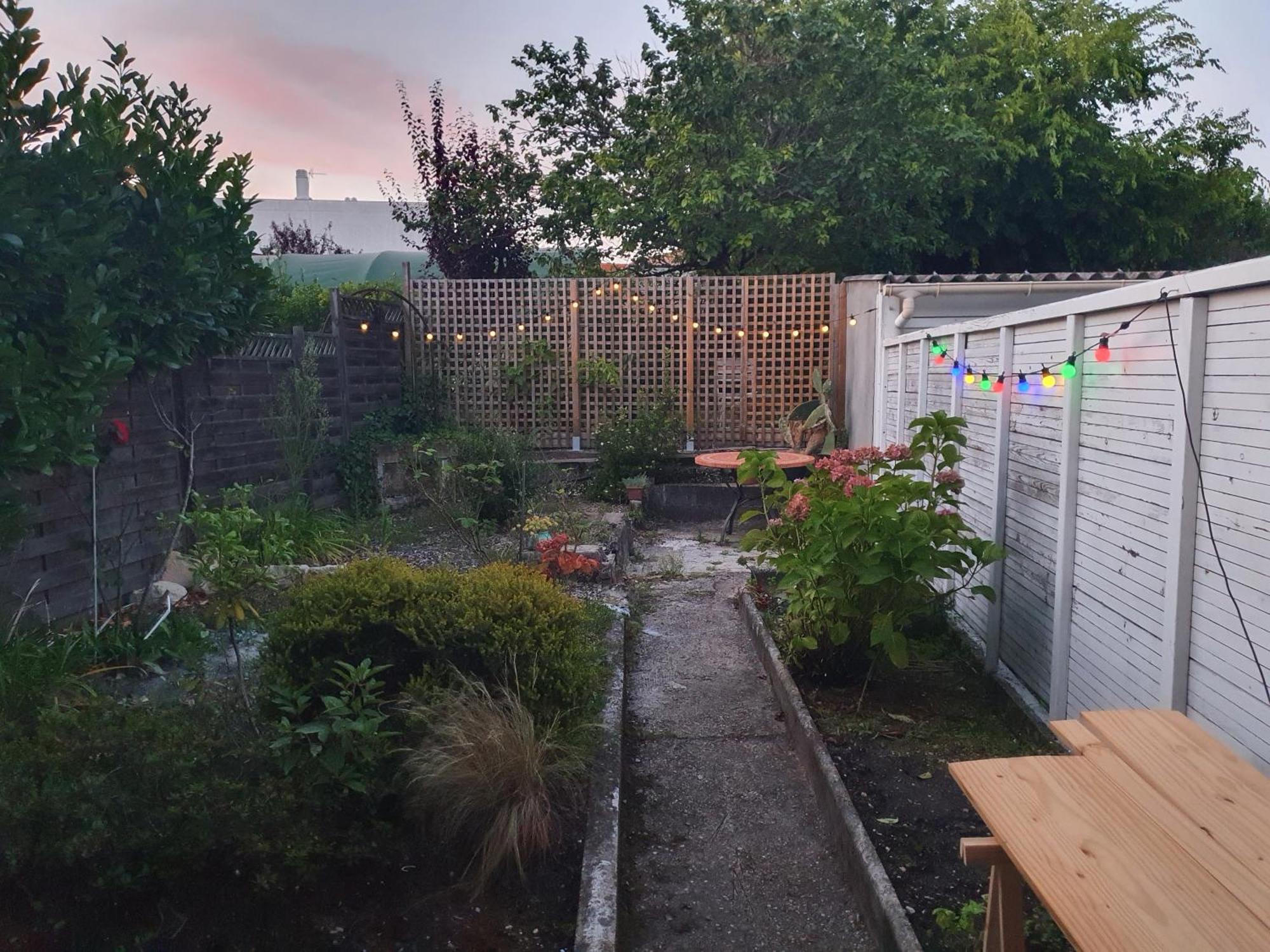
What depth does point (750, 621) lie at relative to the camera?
18.5 ft

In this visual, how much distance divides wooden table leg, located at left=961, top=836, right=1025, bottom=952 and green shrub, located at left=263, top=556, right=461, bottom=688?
6.16ft

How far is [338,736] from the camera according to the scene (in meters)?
2.67

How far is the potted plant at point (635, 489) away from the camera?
900 cm

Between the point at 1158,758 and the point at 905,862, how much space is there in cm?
116

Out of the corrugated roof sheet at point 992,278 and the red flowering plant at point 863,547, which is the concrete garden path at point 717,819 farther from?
the corrugated roof sheet at point 992,278

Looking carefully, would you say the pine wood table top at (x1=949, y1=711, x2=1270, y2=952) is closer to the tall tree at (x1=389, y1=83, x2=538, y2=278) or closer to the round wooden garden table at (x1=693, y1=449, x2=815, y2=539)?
the round wooden garden table at (x1=693, y1=449, x2=815, y2=539)

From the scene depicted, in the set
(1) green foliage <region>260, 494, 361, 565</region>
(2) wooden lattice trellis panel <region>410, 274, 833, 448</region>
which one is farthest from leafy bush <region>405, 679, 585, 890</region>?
(2) wooden lattice trellis panel <region>410, 274, 833, 448</region>

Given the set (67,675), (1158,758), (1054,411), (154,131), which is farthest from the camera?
(154,131)

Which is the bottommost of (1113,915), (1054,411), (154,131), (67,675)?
(67,675)

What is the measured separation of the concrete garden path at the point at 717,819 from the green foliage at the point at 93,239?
9.48 feet

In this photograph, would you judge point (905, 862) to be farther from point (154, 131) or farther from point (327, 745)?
point (154, 131)

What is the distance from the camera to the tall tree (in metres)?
13.4

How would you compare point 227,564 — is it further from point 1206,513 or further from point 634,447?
point 634,447

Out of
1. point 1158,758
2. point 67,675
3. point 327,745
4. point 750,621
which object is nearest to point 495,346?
point 750,621
